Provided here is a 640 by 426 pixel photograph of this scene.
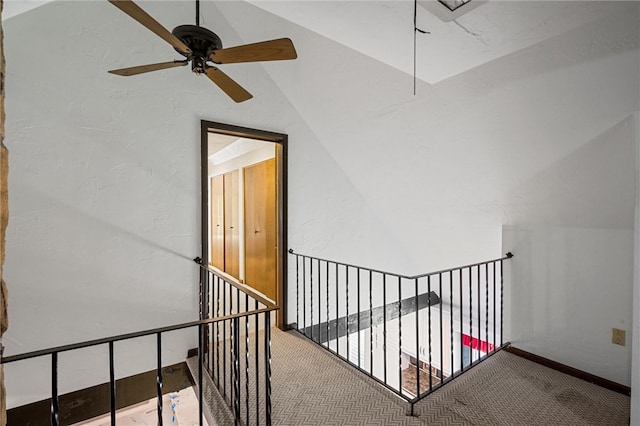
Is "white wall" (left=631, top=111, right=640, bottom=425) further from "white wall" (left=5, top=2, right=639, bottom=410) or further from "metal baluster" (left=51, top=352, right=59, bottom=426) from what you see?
"metal baluster" (left=51, top=352, right=59, bottom=426)

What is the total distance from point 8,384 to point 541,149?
4.04 meters

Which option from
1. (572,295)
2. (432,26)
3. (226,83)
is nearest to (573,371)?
(572,295)

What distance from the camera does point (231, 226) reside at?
5246 millimetres

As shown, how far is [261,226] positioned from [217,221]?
2.29 meters

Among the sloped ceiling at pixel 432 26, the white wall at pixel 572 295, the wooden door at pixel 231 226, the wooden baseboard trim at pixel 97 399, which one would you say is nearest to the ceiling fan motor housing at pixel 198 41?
the sloped ceiling at pixel 432 26

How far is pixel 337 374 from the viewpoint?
2396mm

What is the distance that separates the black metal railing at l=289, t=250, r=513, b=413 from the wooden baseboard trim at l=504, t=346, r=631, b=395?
150 mm

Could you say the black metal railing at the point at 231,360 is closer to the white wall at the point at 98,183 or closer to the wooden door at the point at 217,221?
the white wall at the point at 98,183

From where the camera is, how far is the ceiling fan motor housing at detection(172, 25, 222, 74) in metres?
1.46

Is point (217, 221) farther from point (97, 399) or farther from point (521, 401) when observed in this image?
point (521, 401)

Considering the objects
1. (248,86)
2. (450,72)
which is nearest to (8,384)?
(248,86)

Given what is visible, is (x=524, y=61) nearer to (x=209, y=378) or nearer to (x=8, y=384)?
(x=209, y=378)

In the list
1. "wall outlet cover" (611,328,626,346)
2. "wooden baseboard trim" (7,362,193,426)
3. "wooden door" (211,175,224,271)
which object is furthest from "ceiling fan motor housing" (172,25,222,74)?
"wooden door" (211,175,224,271)

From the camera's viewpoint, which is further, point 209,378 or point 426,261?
point 426,261
